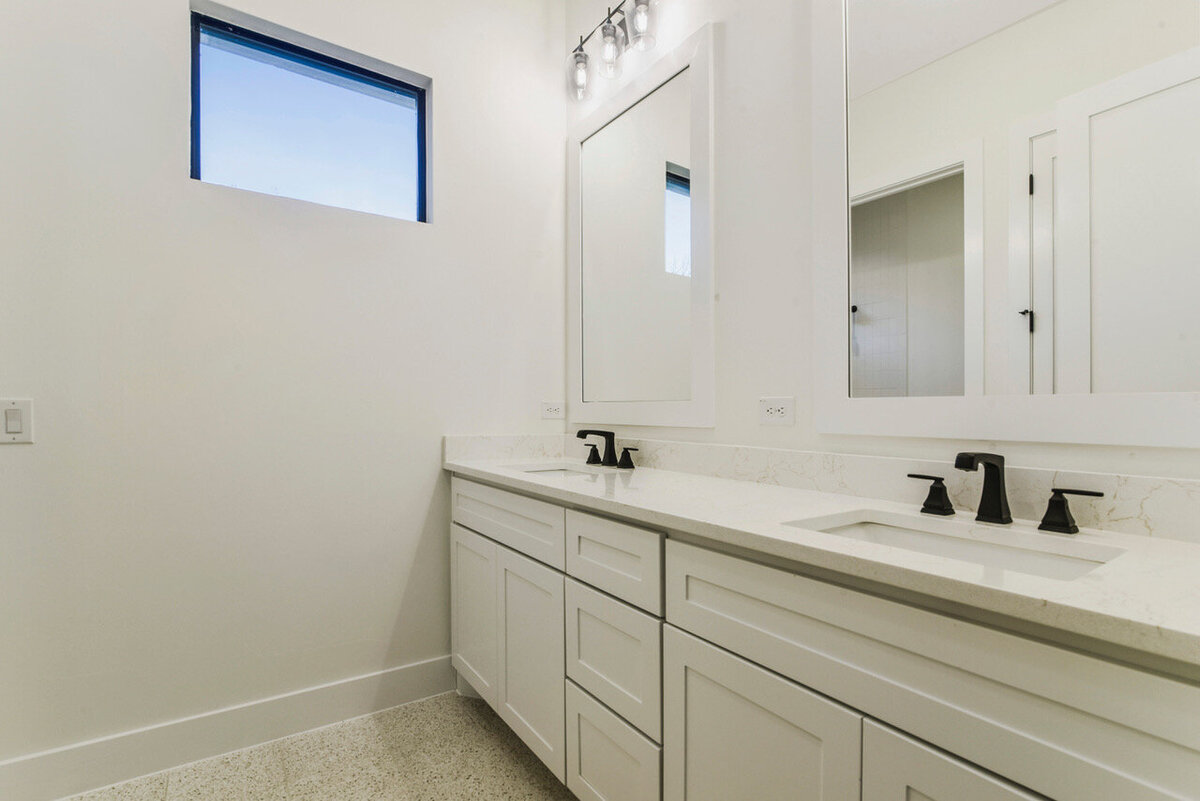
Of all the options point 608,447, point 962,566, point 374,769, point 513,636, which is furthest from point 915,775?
point 374,769

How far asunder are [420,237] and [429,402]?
0.61 m

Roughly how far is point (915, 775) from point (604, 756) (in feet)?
2.47

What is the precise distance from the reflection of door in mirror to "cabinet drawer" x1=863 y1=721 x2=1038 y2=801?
1.21m

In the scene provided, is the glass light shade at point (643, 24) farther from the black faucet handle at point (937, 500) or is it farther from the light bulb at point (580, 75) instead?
the black faucet handle at point (937, 500)

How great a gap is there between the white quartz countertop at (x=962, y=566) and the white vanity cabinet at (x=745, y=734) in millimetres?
208

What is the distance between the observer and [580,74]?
2.24m

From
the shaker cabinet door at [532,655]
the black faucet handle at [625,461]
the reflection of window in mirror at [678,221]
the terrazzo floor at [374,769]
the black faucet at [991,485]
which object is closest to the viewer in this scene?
the black faucet at [991,485]

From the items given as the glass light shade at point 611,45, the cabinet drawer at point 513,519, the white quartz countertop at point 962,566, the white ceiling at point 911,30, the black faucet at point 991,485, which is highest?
the glass light shade at point 611,45

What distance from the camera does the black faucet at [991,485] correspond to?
41.2 inches

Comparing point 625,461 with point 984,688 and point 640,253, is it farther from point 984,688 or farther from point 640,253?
point 984,688

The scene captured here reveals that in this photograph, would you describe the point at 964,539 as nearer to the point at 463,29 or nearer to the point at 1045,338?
the point at 1045,338

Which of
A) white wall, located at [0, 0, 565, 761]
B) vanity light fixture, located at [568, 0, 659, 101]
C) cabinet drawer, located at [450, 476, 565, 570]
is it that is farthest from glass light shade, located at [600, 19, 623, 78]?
cabinet drawer, located at [450, 476, 565, 570]

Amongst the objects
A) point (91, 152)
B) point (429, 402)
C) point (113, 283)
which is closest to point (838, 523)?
point (429, 402)

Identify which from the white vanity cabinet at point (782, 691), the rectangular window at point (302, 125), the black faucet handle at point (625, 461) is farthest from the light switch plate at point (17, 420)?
the black faucet handle at point (625, 461)
